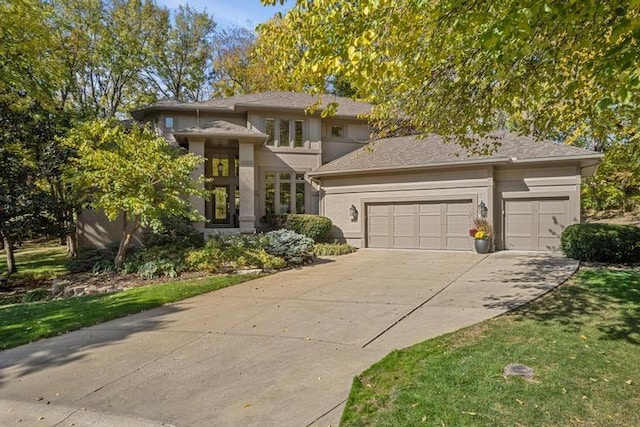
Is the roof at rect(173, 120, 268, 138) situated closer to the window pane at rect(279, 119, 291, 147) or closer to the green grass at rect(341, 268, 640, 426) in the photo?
the window pane at rect(279, 119, 291, 147)

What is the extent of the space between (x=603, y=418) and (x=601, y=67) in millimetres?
2967

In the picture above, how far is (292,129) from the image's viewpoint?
1852cm

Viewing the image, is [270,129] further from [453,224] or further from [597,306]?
[597,306]

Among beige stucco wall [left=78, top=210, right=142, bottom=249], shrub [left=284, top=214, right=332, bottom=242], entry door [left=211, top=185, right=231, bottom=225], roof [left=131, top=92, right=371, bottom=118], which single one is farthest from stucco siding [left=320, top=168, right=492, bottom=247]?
beige stucco wall [left=78, top=210, right=142, bottom=249]

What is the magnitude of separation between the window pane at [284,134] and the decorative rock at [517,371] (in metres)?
15.5

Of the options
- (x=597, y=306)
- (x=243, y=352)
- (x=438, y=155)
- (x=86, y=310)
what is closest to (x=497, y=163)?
(x=438, y=155)

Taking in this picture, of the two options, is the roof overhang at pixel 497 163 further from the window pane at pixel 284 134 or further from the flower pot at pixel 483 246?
the window pane at pixel 284 134

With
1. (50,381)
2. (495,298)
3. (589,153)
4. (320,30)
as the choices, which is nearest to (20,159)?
(50,381)

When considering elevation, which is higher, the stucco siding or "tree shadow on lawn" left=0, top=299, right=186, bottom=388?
the stucco siding

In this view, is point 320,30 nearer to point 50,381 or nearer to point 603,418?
point 603,418

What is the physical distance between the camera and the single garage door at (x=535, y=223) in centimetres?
1370

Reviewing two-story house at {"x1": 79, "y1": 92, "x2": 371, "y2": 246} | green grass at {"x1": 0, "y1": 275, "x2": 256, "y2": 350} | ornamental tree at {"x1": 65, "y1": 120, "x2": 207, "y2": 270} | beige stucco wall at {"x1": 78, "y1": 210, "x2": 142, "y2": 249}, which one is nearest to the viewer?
green grass at {"x1": 0, "y1": 275, "x2": 256, "y2": 350}

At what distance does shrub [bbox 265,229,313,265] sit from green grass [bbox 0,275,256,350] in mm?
2194

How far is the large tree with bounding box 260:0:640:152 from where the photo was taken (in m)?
3.52
